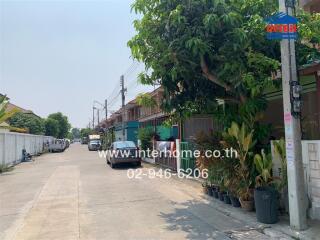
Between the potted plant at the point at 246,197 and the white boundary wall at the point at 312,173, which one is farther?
the potted plant at the point at 246,197

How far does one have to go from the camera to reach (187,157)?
47.4 ft

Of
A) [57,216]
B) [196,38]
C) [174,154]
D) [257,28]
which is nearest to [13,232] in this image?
[57,216]

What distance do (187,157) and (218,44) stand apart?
706 centimetres

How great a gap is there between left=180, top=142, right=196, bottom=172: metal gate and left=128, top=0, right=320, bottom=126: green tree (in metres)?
5.22

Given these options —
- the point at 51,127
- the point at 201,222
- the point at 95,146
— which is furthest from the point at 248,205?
the point at 51,127

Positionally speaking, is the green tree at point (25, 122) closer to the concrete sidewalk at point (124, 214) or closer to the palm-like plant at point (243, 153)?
the concrete sidewalk at point (124, 214)

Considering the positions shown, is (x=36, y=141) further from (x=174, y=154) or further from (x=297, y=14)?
(x=297, y=14)

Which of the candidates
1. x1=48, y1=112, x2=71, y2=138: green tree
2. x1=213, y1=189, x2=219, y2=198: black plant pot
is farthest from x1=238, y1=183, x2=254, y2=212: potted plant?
x1=48, y1=112, x2=71, y2=138: green tree

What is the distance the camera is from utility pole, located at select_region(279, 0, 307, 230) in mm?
6473

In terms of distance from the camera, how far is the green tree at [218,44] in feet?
25.1

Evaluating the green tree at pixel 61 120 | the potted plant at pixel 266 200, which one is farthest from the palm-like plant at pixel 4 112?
the green tree at pixel 61 120

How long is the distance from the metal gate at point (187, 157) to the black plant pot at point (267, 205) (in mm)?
6598

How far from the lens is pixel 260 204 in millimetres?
7195

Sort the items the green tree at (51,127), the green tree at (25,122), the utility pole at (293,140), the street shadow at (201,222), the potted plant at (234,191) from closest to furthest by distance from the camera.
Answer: the utility pole at (293,140) < the street shadow at (201,222) < the potted plant at (234,191) < the green tree at (25,122) < the green tree at (51,127)
